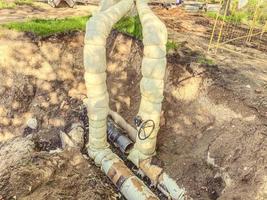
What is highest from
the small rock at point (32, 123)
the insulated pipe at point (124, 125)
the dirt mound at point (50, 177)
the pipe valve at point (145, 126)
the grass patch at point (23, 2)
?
the grass patch at point (23, 2)

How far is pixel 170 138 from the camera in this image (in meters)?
9.91

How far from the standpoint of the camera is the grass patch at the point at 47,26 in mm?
12084

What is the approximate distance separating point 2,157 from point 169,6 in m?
10.8

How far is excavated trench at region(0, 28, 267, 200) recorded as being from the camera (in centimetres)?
816

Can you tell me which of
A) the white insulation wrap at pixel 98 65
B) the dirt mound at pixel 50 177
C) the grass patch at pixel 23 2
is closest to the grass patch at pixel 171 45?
the white insulation wrap at pixel 98 65

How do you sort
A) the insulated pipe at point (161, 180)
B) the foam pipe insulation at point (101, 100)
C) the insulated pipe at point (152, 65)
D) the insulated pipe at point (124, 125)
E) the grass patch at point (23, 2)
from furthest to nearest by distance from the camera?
1. the grass patch at point (23, 2)
2. the insulated pipe at point (124, 125)
3. the foam pipe insulation at point (101, 100)
4. the insulated pipe at point (161, 180)
5. the insulated pipe at point (152, 65)

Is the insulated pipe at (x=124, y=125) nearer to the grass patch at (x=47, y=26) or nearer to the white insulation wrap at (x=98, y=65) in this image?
the white insulation wrap at (x=98, y=65)

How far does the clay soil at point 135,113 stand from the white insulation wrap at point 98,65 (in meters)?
0.96

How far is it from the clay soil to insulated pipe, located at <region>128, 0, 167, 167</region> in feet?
4.67

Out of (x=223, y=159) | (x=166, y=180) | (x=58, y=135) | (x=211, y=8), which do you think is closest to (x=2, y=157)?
(x=58, y=135)

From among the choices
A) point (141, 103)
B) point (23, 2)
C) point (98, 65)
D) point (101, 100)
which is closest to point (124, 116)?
point (101, 100)

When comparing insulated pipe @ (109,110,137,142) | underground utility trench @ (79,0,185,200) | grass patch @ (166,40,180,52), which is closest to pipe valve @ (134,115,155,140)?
underground utility trench @ (79,0,185,200)

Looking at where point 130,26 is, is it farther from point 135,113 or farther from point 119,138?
point 119,138

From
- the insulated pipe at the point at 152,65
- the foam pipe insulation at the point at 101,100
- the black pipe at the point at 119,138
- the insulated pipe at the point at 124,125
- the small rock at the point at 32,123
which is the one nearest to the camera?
the insulated pipe at the point at 152,65
